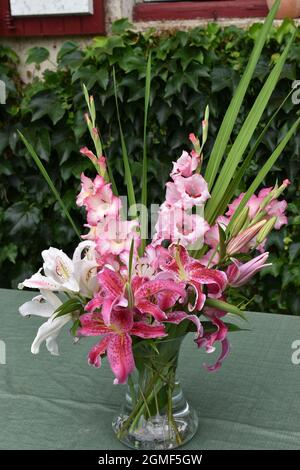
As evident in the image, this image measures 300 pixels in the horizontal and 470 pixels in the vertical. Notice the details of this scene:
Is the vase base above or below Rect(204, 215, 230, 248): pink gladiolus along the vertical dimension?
below

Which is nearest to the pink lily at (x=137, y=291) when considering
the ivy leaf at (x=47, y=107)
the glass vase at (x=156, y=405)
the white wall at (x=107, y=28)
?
the glass vase at (x=156, y=405)

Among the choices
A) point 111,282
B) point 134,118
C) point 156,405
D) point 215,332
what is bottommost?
point 134,118

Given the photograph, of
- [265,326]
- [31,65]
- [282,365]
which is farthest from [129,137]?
[282,365]

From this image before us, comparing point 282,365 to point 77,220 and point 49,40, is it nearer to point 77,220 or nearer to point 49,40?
point 77,220

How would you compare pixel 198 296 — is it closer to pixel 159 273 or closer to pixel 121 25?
pixel 159 273

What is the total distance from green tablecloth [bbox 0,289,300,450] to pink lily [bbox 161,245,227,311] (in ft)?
0.86

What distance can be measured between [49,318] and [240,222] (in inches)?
10.7

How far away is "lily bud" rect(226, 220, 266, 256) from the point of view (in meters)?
0.81

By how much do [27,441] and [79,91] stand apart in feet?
6.01

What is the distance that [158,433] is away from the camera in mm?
876

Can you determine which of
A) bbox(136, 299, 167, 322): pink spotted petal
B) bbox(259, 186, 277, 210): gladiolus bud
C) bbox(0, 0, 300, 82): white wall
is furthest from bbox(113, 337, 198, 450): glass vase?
bbox(0, 0, 300, 82): white wall

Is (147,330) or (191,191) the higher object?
(191,191)

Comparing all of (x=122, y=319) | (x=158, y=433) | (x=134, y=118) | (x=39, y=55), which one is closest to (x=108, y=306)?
(x=122, y=319)

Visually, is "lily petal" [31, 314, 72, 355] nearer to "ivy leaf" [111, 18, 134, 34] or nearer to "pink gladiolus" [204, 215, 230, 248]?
"pink gladiolus" [204, 215, 230, 248]
